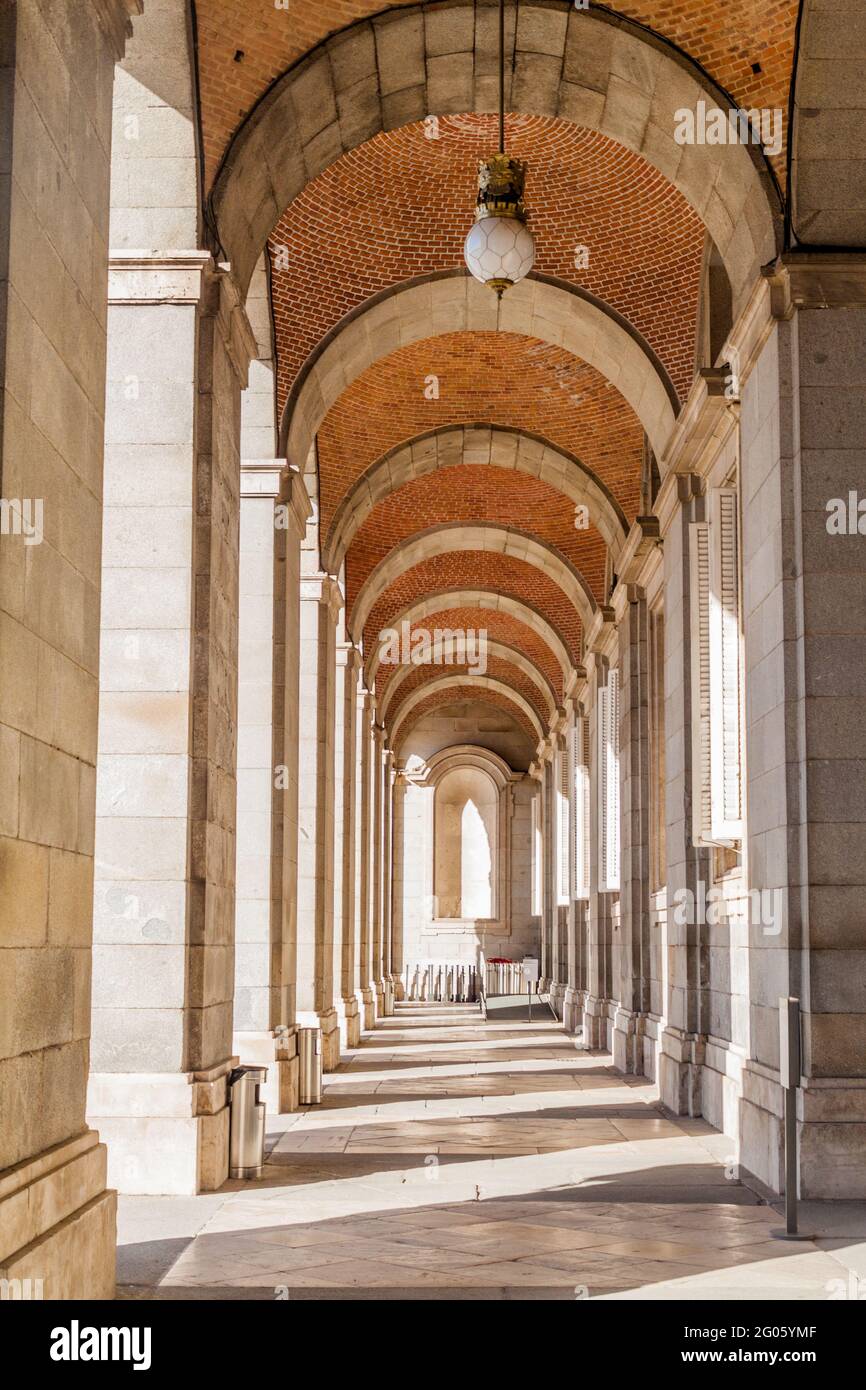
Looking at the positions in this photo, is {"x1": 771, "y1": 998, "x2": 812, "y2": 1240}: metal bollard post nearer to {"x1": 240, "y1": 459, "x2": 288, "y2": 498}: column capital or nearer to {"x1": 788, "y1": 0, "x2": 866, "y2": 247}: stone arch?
{"x1": 788, "y1": 0, "x2": 866, "y2": 247}: stone arch

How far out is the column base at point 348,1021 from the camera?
22.0 meters

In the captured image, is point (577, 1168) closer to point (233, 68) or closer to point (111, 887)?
point (111, 887)

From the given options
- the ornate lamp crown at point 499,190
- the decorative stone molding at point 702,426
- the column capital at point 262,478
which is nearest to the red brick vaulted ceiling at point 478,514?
the decorative stone molding at point 702,426

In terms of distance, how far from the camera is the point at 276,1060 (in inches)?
531

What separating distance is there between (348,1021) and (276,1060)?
9109 mm

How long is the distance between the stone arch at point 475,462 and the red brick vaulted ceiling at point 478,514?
81.8 inches

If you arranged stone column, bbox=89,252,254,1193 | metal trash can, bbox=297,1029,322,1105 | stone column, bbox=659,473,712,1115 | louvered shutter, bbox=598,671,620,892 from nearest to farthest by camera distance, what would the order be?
stone column, bbox=89,252,254,1193
stone column, bbox=659,473,712,1115
metal trash can, bbox=297,1029,322,1105
louvered shutter, bbox=598,671,620,892

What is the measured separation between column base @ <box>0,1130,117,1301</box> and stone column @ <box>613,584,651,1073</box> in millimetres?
11428

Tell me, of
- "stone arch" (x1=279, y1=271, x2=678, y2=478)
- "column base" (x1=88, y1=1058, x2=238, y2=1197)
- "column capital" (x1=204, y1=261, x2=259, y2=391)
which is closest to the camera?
"column base" (x1=88, y1=1058, x2=238, y2=1197)

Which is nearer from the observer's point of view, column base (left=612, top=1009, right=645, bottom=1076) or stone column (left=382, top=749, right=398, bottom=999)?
column base (left=612, top=1009, right=645, bottom=1076)

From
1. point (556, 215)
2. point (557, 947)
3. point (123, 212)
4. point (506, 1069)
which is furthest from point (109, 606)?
point (557, 947)

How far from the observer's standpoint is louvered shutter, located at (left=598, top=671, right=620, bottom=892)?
20.6m

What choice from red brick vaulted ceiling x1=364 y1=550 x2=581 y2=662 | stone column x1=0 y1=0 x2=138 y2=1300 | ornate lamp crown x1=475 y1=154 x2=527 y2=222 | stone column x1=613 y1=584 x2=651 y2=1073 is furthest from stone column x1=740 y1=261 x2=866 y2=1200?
red brick vaulted ceiling x1=364 y1=550 x2=581 y2=662

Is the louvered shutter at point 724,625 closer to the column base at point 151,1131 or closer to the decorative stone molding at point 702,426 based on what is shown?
the decorative stone molding at point 702,426
